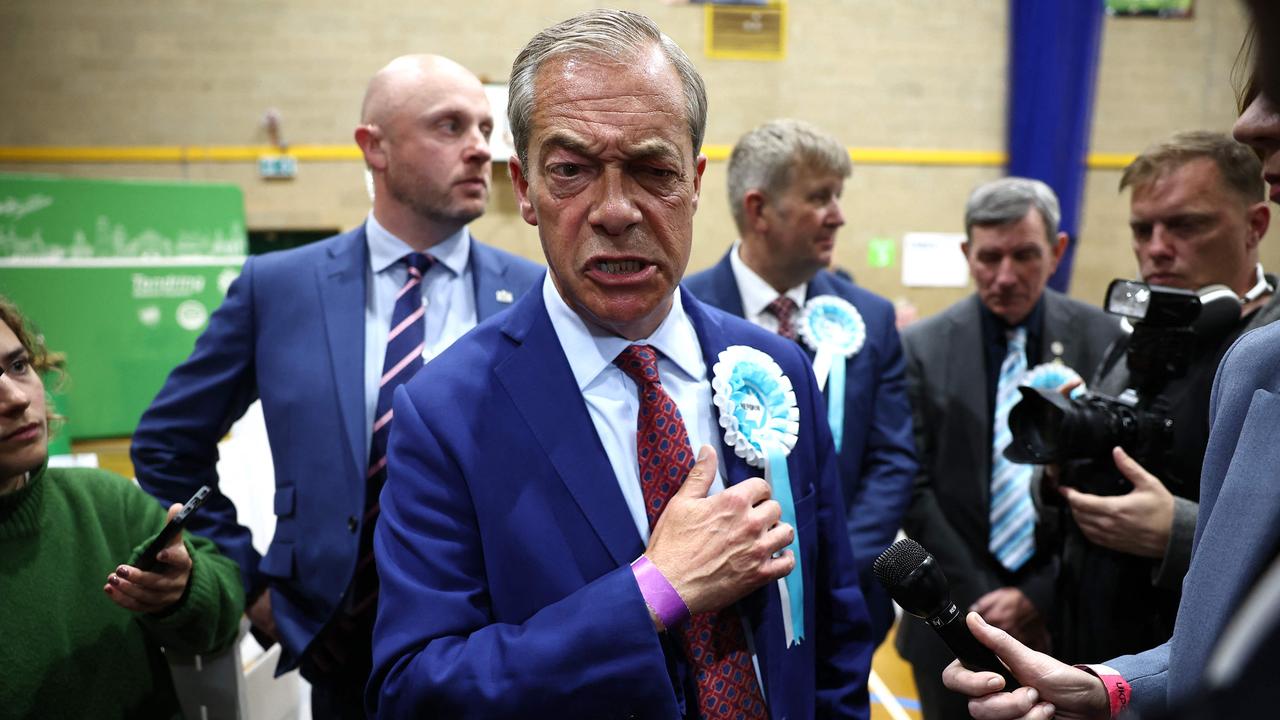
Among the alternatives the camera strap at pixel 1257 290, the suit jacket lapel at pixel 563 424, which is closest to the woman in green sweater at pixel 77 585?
the suit jacket lapel at pixel 563 424

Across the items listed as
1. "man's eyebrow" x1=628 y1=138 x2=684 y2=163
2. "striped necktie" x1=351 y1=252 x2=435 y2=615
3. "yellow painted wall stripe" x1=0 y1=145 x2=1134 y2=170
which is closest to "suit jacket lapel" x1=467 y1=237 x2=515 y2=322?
"striped necktie" x1=351 y1=252 x2=435 y2=615

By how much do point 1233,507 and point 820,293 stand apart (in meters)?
1.73

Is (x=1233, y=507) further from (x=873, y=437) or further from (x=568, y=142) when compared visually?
(x=873, y=437)

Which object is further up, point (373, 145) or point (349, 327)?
point (373, 145)

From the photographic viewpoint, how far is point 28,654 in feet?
5.04

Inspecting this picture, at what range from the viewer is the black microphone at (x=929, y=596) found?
1.08 metres

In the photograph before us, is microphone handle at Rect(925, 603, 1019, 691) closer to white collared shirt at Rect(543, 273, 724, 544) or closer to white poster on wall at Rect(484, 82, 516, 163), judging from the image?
white collared shirt at Rect(543, 273, 724, 544)

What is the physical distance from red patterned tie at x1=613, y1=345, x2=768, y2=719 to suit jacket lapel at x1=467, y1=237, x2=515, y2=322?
Result: 903mm

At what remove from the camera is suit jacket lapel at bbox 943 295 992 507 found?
2.56m

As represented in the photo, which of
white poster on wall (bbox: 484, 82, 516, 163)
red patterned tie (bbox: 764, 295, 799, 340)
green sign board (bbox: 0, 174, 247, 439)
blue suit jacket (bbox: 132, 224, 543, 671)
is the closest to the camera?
blue suit jacket (bbox: 132, 224, 543, 671)

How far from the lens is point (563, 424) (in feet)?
4.06

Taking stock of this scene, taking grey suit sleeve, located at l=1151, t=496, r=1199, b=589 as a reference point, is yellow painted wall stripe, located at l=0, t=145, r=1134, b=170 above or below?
above

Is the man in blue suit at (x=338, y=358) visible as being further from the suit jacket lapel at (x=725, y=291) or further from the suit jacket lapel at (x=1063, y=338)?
the suit jacket lapel at (x=1063, y=338)

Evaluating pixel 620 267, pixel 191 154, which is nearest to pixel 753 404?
pixel 620 267
